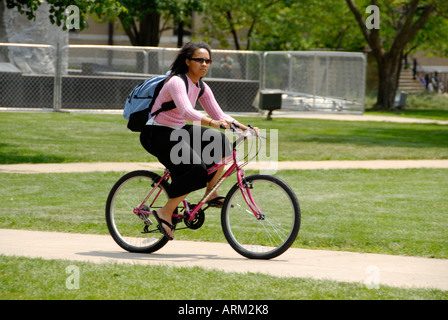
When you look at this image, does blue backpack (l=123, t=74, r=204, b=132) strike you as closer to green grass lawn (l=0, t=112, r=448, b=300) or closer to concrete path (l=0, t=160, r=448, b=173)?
green grass lawn (l=0, t=112, r=448, b=300)

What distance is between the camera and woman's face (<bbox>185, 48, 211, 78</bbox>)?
658 centimetres

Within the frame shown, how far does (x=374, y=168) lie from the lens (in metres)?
13.6

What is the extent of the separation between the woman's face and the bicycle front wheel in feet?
3.10

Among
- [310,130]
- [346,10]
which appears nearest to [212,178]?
[310,130]

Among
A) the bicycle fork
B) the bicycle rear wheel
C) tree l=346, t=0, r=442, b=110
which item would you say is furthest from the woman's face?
tree l=346, t=0, r=442, b=110

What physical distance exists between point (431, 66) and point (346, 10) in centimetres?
1500

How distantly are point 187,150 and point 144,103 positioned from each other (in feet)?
1.75

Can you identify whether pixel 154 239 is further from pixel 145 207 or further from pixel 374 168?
pixel 374 168

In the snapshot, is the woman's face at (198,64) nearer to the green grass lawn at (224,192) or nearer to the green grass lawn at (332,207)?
the green grass lawn at (224,192)

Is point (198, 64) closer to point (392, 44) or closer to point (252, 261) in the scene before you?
point (252, 261)

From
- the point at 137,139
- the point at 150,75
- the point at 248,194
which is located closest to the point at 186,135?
the point at 248,194

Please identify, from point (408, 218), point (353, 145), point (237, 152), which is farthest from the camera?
point (353, 145)

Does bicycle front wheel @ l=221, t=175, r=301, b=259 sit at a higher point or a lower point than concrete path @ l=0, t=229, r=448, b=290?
higher

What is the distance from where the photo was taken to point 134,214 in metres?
7.15
